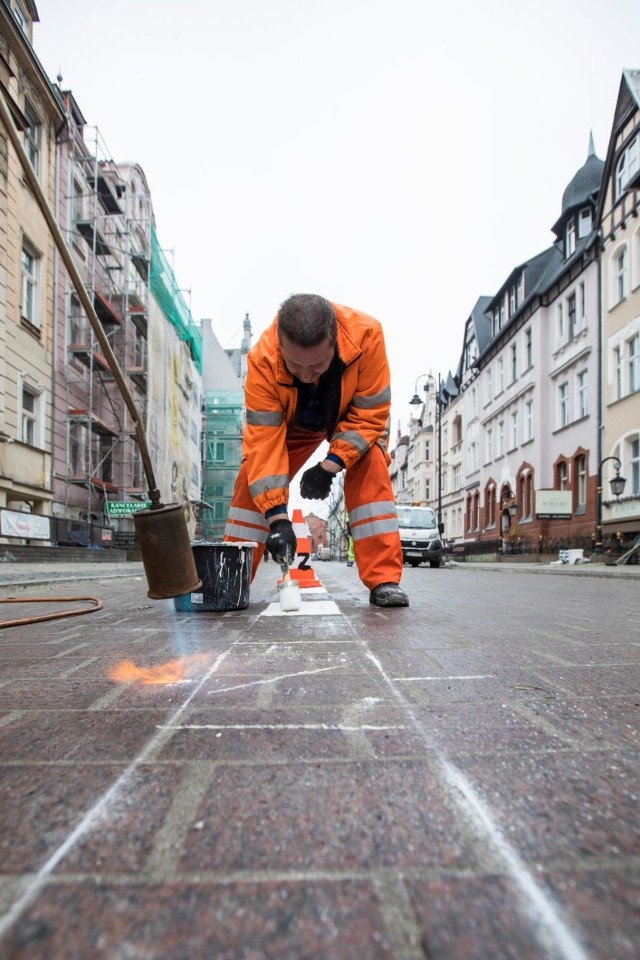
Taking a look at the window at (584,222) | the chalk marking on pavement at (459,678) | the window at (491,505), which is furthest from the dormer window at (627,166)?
the chalk marking on pavement at (459,678)

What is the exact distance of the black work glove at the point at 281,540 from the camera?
3551mm

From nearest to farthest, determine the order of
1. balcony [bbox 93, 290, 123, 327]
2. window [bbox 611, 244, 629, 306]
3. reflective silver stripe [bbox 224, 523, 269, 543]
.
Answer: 1. reflective silver stripe [bbox 224, 523, 269, 543]
2. balcony [bbox 93, 290, 123, 327]
3. window [bbox 611, 244, 629, 306]

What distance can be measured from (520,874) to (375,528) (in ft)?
10.5

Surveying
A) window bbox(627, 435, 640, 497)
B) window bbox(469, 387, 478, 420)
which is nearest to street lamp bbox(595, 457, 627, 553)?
window bbox(627, 435, 640, 497)

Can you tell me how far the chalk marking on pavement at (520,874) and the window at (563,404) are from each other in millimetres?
23287

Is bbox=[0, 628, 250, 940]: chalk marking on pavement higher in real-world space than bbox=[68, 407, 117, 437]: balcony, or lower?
lower

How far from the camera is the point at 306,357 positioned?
3346mm

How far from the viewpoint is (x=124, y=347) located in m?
20.6

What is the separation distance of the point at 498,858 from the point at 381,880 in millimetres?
153

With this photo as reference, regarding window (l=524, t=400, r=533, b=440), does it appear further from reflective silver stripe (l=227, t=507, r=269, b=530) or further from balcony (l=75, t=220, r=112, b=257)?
reflective silver stripe (l=227, t=507, r=269, b=530)

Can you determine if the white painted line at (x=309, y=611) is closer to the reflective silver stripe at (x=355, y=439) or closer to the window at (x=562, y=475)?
the reflective silver stripe at (x=355, y=439)

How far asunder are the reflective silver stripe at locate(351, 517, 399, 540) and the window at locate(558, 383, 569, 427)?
2044cm

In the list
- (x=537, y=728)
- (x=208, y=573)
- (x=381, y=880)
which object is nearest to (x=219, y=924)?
(x=381, y=880)

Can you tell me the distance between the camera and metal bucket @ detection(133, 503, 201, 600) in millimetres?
2760
